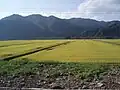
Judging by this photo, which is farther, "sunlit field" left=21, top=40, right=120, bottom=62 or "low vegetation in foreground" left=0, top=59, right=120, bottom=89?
"sunlit field" left=21, top=40, right=120, bottom=62

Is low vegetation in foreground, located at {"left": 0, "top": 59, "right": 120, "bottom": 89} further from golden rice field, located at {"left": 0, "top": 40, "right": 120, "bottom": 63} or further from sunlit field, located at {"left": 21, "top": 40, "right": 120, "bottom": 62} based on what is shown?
sunlit field, located at {"left": 21, "top": 40, "right": 120, "bottom": 62}

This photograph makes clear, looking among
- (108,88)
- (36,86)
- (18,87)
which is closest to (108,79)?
(108,88)

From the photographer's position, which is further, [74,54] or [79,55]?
[74,54]

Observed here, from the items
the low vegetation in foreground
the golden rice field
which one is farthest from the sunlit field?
the low vegetation in foreground

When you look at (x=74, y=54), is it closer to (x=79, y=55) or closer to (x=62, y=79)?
(x=79, y=55)

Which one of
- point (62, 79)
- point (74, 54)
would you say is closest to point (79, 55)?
point (74, 54)

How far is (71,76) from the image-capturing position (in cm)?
955

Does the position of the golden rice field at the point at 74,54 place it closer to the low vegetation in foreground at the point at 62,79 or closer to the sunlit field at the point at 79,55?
the sunlit field at the point at 79,55

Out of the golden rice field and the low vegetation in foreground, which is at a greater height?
the low vegetation in foreground

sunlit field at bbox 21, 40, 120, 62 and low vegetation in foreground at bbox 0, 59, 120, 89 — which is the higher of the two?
low vegetation in foreground at bbox 0, 59, 120, 89

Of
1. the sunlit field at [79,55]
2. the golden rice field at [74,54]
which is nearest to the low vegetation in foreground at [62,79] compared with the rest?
the golden rice field at [74,54]

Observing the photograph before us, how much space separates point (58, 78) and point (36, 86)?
1.30 metres

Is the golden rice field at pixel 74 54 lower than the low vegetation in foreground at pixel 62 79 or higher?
lower

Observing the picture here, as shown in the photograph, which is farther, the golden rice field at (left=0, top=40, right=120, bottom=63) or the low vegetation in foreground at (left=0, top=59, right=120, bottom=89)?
the golden rice field at (left=0, top=40, right=120, bottom=63)
